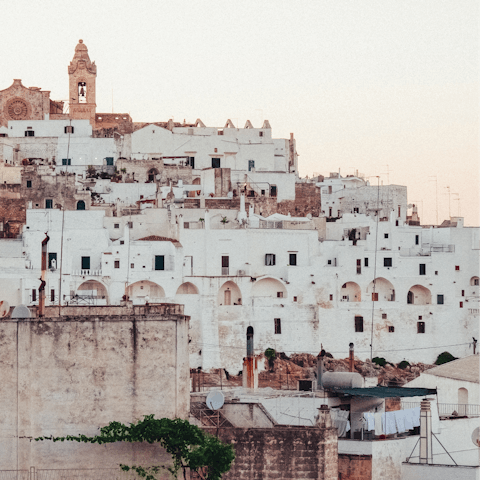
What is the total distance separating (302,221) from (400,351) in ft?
24.0

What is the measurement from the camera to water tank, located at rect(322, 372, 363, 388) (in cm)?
3036

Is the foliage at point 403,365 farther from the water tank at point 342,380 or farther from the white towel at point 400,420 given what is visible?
the white towel at point 400,420

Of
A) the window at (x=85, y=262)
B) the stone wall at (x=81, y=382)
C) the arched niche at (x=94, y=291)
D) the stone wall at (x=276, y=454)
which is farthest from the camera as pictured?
the window at (x=85, y=262)

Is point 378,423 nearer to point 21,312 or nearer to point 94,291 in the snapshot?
point 21,312

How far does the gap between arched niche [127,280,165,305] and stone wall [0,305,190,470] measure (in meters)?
28.8

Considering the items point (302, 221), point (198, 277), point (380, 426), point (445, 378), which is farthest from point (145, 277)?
point (380, 426)

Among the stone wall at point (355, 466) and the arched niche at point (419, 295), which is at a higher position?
the arched niche at point (419, 295)

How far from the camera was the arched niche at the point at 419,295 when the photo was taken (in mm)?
53312

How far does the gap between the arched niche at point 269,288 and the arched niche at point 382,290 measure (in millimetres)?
4011

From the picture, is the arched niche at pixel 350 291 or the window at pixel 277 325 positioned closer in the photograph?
the window at pixel 277 325

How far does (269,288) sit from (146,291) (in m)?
5.54

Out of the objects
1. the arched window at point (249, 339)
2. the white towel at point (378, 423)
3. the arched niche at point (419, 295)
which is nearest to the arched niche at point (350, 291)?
the arched niche at point (419, 295)

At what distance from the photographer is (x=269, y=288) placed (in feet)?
171

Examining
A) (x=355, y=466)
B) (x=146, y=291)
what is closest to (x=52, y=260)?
(x=146, y=291)
